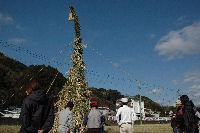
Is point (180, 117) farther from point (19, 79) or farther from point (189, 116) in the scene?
point (19, 79)

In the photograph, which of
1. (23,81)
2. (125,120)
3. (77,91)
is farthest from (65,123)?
(23,81)

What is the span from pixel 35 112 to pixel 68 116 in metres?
2.83

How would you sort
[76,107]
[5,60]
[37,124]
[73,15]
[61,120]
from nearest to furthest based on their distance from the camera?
[37,124]
[61,120]
[76,107]
[73,15]
[5,60]

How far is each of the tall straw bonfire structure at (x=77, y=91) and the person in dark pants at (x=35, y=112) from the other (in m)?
4.93

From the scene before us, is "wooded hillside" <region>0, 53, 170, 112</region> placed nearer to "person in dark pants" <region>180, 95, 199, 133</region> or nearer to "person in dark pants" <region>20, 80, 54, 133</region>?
"person in dark pants" <region>180, 95, 199, 133</region>

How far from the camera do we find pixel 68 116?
6305 millimetres

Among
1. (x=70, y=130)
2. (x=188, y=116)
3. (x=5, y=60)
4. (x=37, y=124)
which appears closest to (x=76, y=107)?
(x=70, y=130)

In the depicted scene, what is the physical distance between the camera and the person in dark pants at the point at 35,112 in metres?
3.44

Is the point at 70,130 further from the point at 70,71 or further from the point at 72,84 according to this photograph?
the point at 70,71

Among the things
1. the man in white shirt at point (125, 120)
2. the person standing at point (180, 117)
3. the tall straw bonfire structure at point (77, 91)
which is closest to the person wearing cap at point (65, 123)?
the man in white shirt at point (125, 120)

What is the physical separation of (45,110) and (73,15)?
726 centimetres

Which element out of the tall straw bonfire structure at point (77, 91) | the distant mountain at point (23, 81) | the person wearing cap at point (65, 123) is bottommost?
the person wearing cap at point (65, 123)

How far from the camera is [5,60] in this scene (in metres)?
74.2

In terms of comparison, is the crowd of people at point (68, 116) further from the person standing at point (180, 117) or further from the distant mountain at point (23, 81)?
the distant mountain at point (23, 81)
